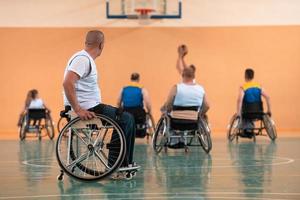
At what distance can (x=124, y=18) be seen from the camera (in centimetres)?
1183

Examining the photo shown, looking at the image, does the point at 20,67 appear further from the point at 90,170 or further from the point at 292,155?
the point at 90,170

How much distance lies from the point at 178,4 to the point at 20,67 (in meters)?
3.17

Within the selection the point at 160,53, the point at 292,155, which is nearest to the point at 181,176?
the point at 292,155

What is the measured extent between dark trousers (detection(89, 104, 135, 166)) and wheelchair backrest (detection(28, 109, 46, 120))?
5.62 metres

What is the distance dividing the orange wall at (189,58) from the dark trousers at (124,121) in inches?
306

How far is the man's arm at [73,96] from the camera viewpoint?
3.93m

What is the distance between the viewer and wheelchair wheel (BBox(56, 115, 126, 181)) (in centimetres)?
397

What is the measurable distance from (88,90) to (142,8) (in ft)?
24.7

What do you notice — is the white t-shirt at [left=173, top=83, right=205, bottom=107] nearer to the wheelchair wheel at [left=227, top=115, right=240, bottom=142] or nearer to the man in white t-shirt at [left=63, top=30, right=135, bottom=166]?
the wheelchair wheel at [left=227, top=115, right=240, bottom=142]

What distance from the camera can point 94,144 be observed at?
13.2ft

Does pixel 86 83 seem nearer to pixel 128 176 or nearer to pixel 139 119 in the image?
pixel 128 176

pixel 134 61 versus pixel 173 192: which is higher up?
pixel 134 61

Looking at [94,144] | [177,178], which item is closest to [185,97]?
[177,178]

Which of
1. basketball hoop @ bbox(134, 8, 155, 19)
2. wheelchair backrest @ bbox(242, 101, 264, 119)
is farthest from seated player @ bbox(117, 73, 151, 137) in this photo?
basketball hoop @ bbox(134, 8, 155, 19)
